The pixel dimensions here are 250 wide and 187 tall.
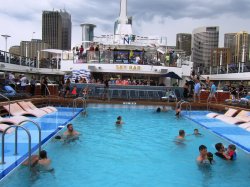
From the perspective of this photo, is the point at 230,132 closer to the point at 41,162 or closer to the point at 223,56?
the point at 41,162

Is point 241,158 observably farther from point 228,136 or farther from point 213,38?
point 213,38

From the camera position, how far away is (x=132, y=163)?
26.5 ft

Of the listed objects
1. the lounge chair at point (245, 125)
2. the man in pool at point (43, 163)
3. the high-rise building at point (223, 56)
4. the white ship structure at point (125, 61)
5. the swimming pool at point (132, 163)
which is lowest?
the swimming pool at point (132, 163)

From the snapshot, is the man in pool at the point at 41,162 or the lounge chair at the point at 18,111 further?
the lounge chair at the point at 18,111

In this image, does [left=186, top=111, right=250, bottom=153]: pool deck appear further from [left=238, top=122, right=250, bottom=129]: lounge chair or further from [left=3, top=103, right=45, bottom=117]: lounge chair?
[left=3, top=103, right=45, bottom=117]: lounge chair

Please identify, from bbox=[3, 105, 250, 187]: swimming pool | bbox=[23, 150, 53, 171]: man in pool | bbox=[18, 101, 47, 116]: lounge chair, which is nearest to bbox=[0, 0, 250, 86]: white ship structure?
bbox=[18, 101, 47, 116]: lounge chair

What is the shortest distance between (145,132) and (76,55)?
17132 millimetres

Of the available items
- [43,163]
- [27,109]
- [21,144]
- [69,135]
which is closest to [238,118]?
[69,135]

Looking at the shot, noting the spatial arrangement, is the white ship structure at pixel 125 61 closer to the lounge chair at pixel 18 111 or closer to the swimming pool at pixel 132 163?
the lounge chair at pixel 18 111

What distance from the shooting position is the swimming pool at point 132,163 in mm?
6605

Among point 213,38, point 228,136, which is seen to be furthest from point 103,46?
point 213,38

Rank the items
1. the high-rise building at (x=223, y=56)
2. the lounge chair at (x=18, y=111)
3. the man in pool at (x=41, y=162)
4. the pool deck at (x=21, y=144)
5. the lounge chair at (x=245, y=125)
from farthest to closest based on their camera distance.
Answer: the high-rise building at (x=223, y=56), the lounge chair at (x=18, y=111), the lounge chair at (x=245, y=125), the man in pool at (x=41, y=162), the pool deck at (x=21, y=144)

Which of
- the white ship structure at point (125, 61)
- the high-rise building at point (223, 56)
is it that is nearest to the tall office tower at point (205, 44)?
the high-rise building at point (223, 56)

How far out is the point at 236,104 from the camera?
56.3ft
